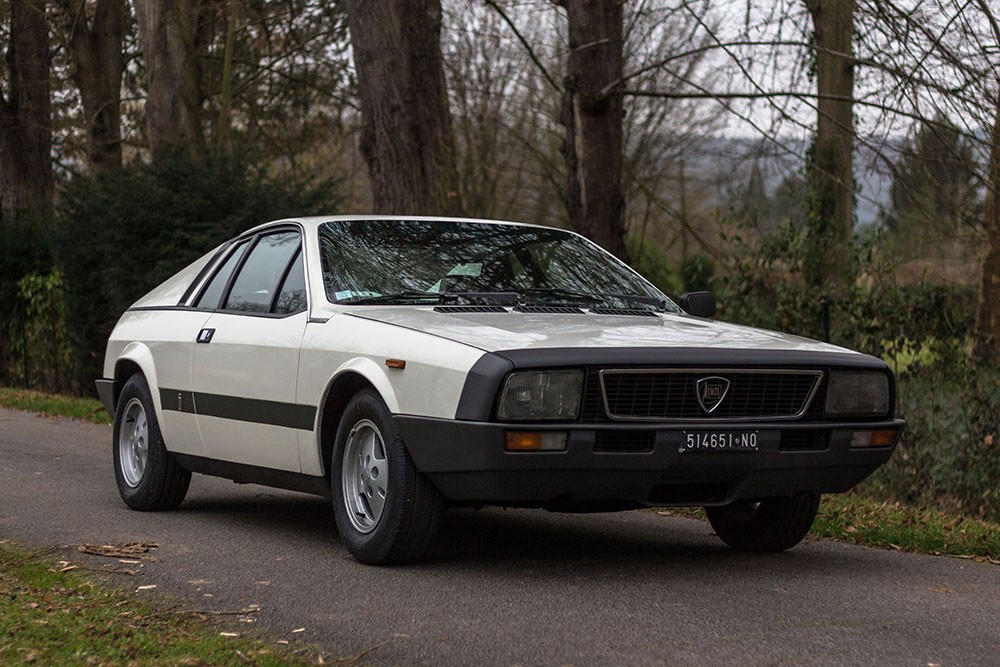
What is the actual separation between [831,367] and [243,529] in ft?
10.4

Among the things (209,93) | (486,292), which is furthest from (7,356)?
(486,292)

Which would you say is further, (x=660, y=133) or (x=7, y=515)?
(x=660, y=133)

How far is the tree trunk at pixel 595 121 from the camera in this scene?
12.9 meters

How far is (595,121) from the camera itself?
13164mm

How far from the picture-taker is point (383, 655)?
15.2 feet

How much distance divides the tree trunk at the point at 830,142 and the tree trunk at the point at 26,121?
15324 millimetres

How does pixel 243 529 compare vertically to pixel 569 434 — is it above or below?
below

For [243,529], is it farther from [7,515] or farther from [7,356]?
[7,356]

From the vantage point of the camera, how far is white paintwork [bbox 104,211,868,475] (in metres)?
5.91

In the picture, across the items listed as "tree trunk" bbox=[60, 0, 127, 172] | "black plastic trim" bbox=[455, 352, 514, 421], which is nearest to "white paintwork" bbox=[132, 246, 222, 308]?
"black plastic trim" bbox=[455, 352, 514, 421]

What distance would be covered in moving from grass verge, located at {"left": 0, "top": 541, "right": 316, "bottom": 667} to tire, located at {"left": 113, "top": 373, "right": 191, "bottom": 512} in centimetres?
244

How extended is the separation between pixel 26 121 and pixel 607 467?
22896 mm

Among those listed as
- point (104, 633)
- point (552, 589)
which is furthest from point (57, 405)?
point (104, 633)

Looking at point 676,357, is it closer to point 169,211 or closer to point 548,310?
point 548,310
